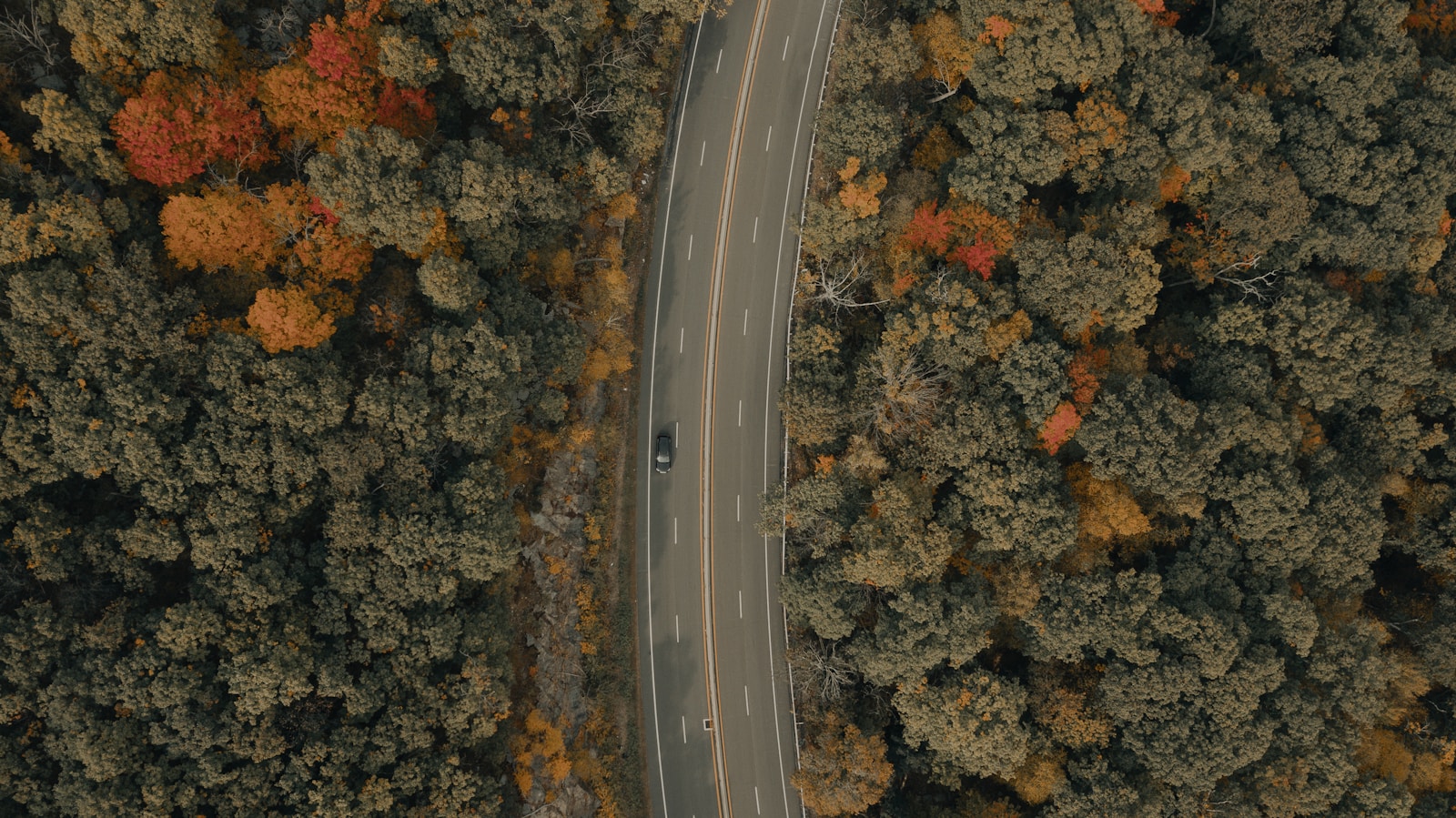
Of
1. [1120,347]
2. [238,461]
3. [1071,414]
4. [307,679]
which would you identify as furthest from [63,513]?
[1120,347]

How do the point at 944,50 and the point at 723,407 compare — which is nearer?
the point at 944,50

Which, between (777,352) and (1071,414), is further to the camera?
(777,352)

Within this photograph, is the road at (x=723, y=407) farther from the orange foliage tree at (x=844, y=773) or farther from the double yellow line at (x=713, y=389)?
the orange foliage tree at (x=844, y=773)

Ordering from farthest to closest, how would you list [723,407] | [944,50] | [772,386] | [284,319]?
[772,386], [723,407], [944,50], [284,319]

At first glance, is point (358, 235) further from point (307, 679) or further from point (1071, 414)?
point (1071, 414)

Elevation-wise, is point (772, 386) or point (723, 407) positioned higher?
point (772, 386)

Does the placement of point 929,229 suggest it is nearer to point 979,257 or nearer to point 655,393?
point 979,257

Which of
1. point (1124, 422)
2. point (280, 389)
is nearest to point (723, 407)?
point (1124, 422)
